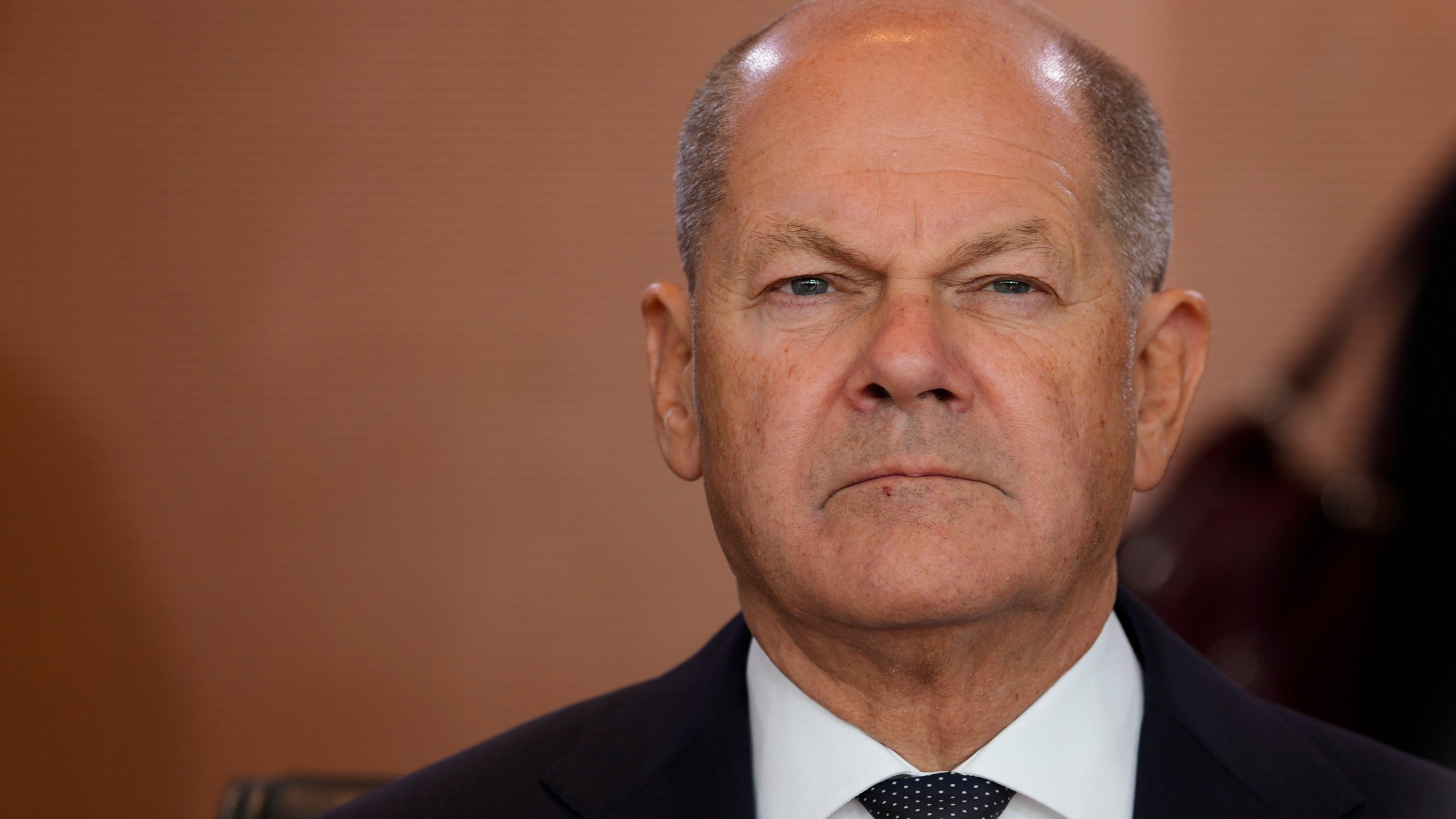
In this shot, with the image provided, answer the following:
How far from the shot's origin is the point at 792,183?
144 centimetres

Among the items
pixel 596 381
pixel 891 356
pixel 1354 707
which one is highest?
pixel 891 356

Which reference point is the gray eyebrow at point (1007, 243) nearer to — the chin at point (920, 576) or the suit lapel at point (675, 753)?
the chin at point (920, 576)

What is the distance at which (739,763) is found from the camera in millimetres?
1553

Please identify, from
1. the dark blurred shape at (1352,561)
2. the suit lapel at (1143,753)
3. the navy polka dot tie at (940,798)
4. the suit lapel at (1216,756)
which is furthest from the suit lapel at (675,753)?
the dark blurred shape at (1352,561)

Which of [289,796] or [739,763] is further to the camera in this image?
[289,796]

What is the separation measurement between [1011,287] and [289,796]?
1030mm

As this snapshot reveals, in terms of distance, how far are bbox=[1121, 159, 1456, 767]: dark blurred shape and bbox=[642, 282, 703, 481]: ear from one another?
3.56 feet

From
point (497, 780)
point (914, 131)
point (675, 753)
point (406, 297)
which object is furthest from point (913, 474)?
point (406, 297)

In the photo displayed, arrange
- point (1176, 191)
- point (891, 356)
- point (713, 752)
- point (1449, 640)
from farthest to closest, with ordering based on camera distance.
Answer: point (1176, 191) → point (1449, 640) → point (713, 752) → point (891, 356)

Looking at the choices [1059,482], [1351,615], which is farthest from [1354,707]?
[1059,482]

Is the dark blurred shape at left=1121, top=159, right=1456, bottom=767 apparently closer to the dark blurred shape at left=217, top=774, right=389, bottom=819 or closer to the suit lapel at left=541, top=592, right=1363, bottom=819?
the suit lapel at left=541, top=592, right=1363, bottom=819

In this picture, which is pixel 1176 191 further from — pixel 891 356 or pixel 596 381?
pixel 891 356

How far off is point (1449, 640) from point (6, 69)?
2758 mm

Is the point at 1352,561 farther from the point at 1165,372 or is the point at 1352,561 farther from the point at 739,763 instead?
the point at 739,763
